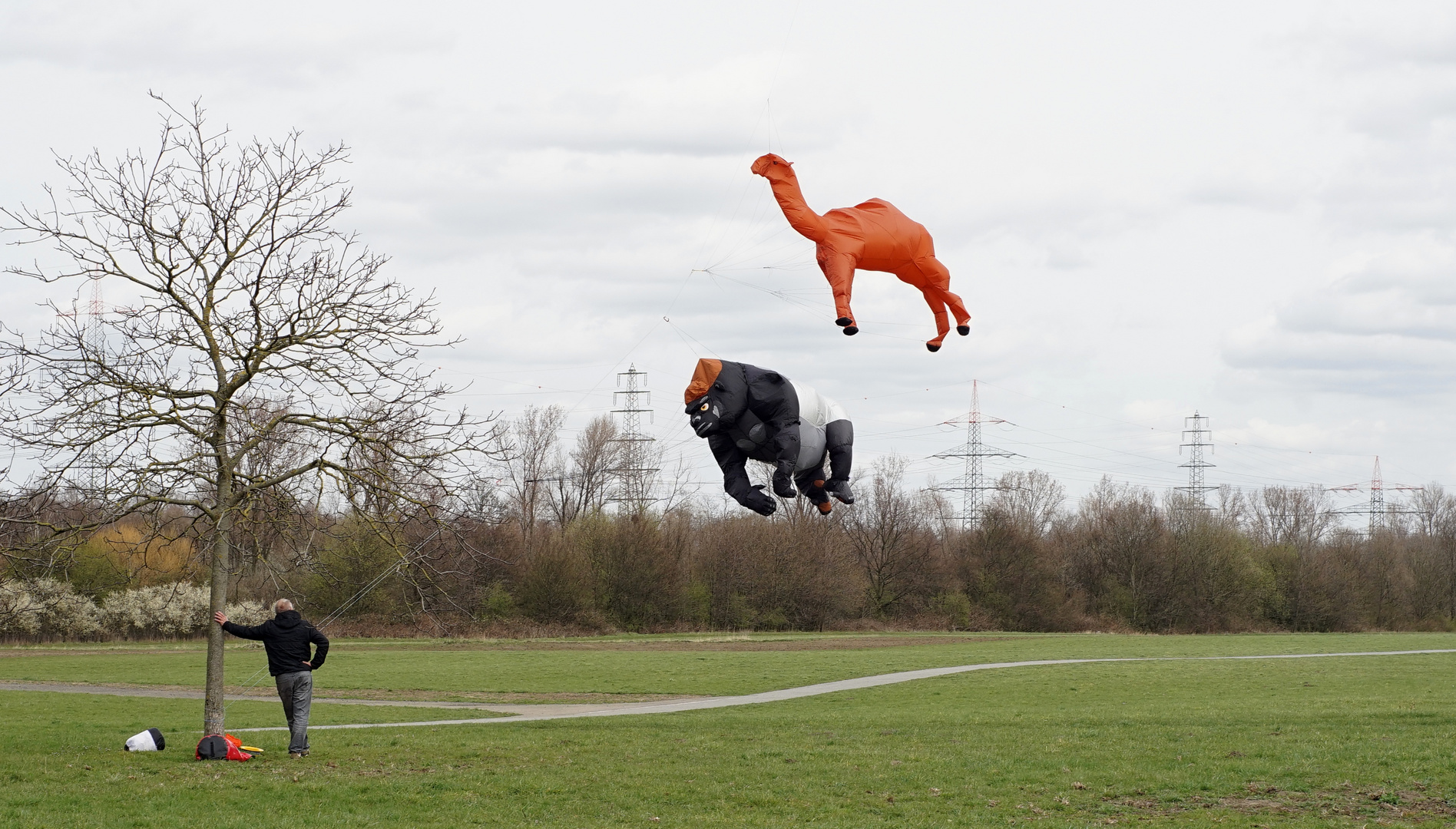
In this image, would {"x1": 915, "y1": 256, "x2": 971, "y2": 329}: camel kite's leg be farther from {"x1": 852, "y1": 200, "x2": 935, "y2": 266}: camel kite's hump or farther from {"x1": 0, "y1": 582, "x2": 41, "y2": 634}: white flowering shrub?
{"x1": 0, "y1": 582, "x2": 41, "y2": 634}: white flowering shrub

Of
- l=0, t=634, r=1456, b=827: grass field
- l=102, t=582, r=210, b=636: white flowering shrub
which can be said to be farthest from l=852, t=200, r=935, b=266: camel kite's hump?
l=102, t=582, r=210, b=636: white flowering shrub

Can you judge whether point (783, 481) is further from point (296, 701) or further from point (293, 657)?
point (296, 701)

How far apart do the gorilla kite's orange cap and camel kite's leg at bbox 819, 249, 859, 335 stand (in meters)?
A: 1.50

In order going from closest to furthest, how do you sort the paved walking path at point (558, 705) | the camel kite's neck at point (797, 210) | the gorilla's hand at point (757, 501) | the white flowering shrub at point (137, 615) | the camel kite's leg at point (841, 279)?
the camel kite's leg at point (841, 279) < the camel kite's neck at point (797, 210) < the gorilla's hand at point (757, 501) < the paved walking path at point (558, 705) < the white flowering shrub at point (137, 615)

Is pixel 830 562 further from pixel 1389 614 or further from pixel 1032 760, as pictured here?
pixel 1032 760

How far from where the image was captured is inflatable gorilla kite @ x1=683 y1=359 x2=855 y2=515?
12.5 m

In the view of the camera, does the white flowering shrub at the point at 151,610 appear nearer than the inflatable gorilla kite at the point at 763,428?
No

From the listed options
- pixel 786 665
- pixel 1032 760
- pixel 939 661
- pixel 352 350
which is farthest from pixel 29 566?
pixel 939 661

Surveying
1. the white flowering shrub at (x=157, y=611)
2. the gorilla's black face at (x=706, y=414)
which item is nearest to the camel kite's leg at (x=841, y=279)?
the gorilla's black face at (x=706, y=414)

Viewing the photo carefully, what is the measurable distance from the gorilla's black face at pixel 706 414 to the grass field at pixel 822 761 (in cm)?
461

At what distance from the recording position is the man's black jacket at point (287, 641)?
16.9 m

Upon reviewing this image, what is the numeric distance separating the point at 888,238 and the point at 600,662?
32.3 metres

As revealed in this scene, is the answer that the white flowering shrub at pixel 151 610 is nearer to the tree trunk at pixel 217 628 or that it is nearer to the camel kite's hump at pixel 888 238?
the tree trunk at pixel 217 628

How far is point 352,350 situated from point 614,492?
2288 inches
